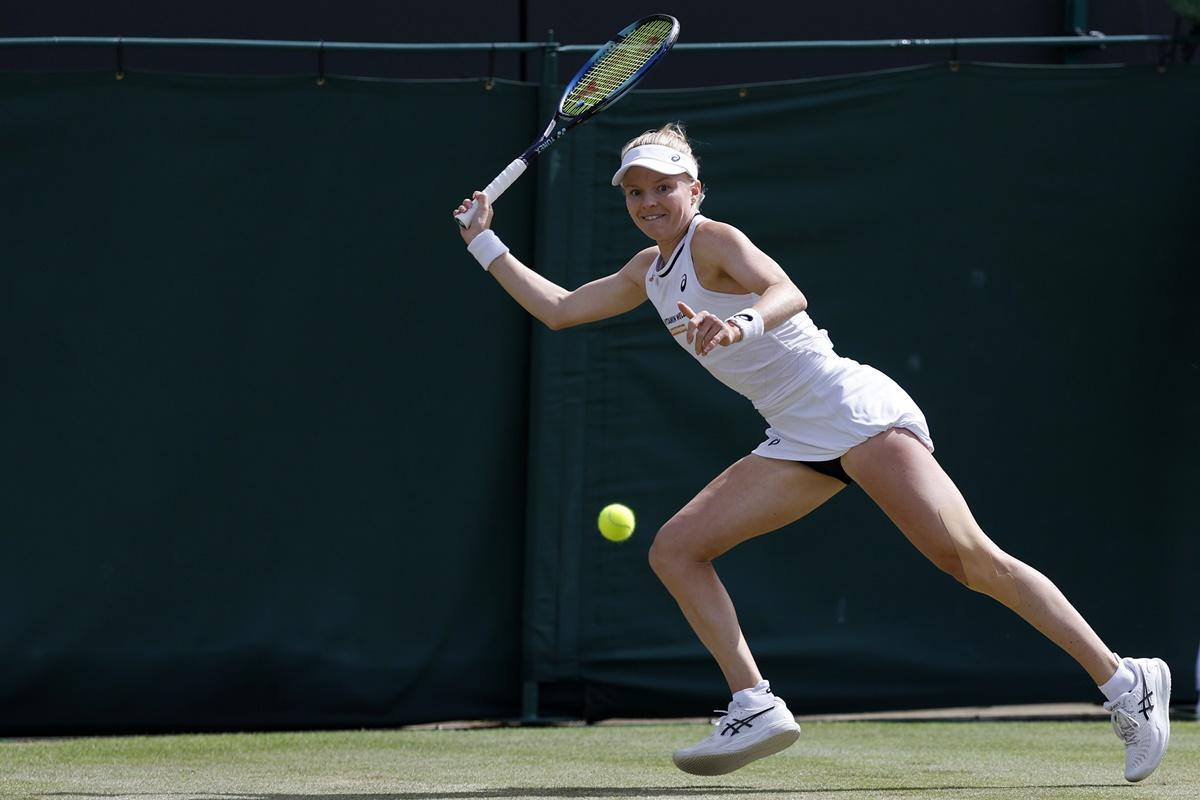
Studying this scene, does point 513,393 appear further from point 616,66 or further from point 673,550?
point 673,550

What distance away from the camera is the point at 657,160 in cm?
412

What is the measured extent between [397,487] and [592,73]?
1496mm

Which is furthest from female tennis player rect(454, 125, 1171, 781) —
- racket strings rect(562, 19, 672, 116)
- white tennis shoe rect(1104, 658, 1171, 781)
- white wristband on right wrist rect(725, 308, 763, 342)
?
racket strings rect(562, 19, 672, 116)

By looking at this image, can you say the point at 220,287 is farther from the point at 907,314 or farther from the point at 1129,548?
the point at 1129,548

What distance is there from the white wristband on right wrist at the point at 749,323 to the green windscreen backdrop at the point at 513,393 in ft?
6.18

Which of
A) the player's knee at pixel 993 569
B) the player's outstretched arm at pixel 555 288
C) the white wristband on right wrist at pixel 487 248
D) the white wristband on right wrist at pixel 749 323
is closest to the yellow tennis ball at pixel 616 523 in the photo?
the player's outstretched arm at pixel 555 288

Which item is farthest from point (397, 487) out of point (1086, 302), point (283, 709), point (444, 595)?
point (1086, 302)

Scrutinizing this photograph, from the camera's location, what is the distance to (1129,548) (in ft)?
18.6

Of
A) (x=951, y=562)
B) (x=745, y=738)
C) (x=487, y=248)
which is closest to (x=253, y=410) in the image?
(x=487, y=248)

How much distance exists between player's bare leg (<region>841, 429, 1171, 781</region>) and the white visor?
79 centimetres

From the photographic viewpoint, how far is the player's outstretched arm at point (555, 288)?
4375mm

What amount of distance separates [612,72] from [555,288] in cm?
73

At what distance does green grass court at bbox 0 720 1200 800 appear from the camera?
411 cm

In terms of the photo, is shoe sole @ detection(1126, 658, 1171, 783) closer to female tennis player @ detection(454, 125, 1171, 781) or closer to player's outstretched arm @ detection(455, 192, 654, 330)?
female tennis player @ detection(454, 125, 1171, 781)
